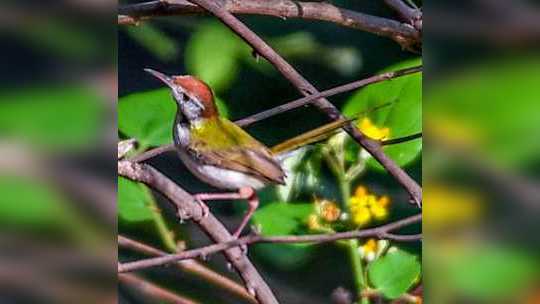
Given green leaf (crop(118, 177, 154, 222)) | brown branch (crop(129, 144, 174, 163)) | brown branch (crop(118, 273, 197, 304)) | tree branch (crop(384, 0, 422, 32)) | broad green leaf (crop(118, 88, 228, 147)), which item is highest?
tree branch (crop(384, 0, 422, 32))

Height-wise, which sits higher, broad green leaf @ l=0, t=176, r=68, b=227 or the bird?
the bird

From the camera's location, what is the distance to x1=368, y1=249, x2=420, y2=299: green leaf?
215 cm

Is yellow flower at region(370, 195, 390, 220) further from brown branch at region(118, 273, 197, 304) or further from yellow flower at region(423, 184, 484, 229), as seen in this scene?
brown branch at region(118, 273, 197, 304)

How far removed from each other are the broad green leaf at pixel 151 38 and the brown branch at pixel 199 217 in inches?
8.8

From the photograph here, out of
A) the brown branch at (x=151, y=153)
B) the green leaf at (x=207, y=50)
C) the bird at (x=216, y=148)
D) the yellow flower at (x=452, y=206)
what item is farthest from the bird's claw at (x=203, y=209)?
the yellow flower at (x=452, y=206)

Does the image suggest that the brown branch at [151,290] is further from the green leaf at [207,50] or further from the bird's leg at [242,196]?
the green leaf at [207,50]

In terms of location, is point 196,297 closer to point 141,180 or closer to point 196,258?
point 196,258

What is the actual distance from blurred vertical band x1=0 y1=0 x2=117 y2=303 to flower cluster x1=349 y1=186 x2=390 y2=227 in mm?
511

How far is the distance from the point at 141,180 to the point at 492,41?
74cm

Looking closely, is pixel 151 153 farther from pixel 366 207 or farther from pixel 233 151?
pixel 366 207

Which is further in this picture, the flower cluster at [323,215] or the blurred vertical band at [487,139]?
the flower cluster at [323,215]

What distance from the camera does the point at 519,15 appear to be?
1.82m

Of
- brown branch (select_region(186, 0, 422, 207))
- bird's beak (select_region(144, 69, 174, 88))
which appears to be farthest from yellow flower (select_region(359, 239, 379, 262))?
bird's beak (select_region(144, 69, 174, 88))

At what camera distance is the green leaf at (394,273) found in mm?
2152
